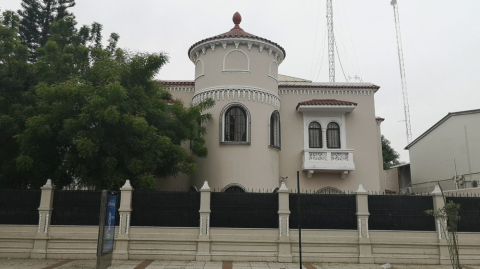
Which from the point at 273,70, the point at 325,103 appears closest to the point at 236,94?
the point at 273,70

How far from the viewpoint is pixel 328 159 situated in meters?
18.2

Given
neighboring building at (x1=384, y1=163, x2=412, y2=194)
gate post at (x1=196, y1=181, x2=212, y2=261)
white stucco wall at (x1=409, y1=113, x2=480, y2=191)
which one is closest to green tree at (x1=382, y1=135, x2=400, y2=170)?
neighboring building at (x1=384, y1=163, x2=412, y2=194)

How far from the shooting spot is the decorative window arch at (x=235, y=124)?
16.8 m

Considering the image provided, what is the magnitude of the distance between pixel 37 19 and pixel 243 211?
25.5 metres

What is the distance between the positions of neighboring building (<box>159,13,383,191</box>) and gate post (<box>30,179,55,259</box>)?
672cm

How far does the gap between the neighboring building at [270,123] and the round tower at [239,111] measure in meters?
0.04

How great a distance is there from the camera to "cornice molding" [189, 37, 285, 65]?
1720 centimetres

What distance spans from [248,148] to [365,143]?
6.71 metres

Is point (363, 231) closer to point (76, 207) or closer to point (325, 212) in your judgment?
point (325, 212)

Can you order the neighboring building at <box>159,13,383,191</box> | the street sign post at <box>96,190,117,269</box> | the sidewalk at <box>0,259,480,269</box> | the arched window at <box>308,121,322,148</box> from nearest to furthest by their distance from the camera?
the street sign post at <box>96,190,117,269</box> → the sidewalk at <box>0,259,480,269</box> → the neighboring building at <box>159,13,383,191</box> → the arched window at <box>308,121,322,148</box>

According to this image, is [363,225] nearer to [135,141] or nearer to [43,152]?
[135,141]

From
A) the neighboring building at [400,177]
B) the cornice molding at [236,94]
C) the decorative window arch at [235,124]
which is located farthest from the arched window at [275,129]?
the neighboring building at [400,177]

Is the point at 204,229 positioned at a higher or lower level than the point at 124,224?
lower

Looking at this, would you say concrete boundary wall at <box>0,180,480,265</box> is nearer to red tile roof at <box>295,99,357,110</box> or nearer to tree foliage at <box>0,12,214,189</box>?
tree foliage at <box>0,12,214,189</box>
